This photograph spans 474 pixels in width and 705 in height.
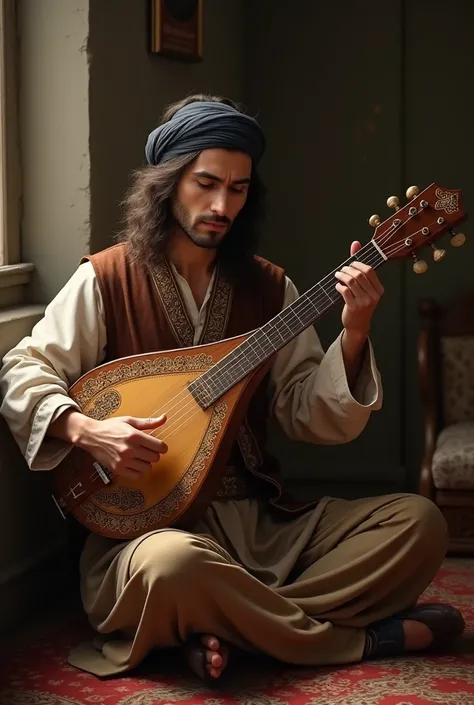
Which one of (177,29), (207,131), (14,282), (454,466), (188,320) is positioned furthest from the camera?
(454,466)

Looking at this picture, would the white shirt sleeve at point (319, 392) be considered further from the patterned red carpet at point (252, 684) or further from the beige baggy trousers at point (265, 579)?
the patterned red carpet at point (252, 684)

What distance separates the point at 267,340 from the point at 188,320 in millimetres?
306

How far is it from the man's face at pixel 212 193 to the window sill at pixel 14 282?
581mm

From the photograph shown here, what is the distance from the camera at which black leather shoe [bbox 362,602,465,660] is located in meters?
2.94

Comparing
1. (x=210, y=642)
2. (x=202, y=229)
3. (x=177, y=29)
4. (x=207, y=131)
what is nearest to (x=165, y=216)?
(x=202, y=229)

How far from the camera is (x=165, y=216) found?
3.13m

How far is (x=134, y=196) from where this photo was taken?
10.5 ft

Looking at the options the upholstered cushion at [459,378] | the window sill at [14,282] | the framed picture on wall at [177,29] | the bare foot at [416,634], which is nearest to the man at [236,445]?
the bare foot at [416,634]

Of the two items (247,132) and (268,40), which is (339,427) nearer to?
(247,132)

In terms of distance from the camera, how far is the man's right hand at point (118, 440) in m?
2.82

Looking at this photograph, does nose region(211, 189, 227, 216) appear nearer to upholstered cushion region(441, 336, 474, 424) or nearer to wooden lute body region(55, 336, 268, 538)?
wooden lute body region(55, 336, 268, 538)

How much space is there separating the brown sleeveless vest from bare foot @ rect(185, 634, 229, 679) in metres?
0.45

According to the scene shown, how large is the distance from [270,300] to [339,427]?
0.42m

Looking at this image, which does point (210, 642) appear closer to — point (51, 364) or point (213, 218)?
point (51, 364)
